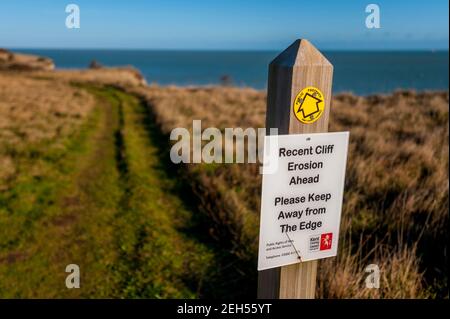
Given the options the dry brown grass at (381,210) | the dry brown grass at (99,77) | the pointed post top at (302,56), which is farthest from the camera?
the dry brown grass at (99,77)

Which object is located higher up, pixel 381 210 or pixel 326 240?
pixel 326 240

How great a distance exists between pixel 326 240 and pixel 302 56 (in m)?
0.91

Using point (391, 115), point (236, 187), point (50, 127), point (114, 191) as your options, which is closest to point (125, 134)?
point (50, 127)

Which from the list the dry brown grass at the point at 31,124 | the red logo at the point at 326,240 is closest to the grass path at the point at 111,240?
the dry brown grass at the point at 31,124

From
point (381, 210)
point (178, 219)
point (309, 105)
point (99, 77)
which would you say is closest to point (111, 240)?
point (178, 219)

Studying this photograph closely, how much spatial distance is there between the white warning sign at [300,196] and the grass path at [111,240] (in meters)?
2.05

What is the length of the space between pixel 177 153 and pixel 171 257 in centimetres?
396

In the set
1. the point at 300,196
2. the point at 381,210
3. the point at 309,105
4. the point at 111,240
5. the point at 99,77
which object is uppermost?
the point at 99,77

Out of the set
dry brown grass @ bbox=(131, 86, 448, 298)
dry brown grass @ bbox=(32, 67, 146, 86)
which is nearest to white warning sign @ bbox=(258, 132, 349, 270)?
dry brown grass @ bbox=(131, 86, 448, 298)

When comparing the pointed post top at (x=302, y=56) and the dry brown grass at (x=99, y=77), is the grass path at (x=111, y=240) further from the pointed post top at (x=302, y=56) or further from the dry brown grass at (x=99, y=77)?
the dry brown grass at (x=99, y=77)

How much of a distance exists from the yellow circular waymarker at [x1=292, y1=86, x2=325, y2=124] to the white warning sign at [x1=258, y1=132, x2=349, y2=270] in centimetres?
8

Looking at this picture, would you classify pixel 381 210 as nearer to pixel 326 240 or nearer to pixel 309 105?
pixel 326 240

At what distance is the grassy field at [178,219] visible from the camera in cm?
368

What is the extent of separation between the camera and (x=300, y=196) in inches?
70.7
